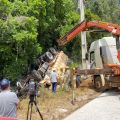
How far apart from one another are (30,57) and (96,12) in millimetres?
21026

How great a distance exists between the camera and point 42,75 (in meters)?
32.2

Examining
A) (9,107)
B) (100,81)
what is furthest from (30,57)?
(9,107)

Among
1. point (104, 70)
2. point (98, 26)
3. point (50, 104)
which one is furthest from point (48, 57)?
point (50, 104)

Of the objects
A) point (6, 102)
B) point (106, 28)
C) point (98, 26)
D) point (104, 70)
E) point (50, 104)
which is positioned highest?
point (98, 26)

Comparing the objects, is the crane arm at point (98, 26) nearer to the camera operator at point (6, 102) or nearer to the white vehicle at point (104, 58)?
the white vehicle at point (104, 58)

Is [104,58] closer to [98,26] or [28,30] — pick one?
[98,26]

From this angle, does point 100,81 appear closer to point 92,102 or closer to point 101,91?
point 101,91

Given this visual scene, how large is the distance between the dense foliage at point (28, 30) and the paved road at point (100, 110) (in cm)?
1018

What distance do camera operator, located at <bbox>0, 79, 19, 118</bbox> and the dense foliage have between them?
19.0 meters

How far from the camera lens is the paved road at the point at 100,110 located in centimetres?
1568

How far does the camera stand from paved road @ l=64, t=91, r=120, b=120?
51.4 ft

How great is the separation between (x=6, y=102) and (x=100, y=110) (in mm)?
8768

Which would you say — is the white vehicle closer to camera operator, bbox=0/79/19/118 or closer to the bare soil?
the bare soil

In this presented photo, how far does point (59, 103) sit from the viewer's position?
63.4ft
